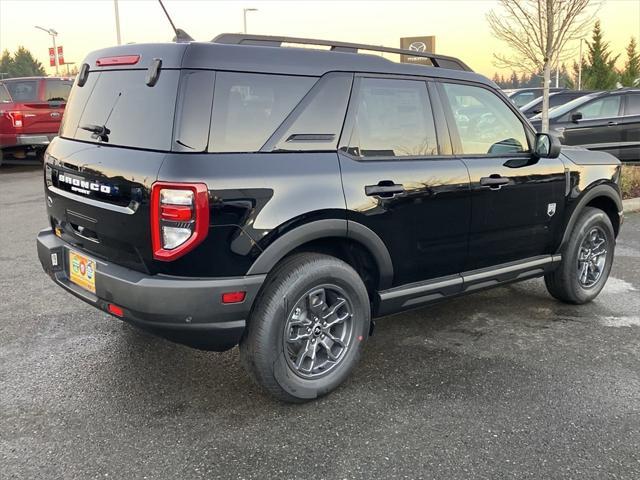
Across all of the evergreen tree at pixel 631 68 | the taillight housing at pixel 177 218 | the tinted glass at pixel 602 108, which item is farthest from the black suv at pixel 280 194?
the evergreen tree at pixel 631 68

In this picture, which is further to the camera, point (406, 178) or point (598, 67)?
point (598, 67)

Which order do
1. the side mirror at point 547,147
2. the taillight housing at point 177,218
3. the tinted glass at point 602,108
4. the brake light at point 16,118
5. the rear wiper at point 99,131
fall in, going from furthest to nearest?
the brake light at point 16,118 < the tinted glass at point 602,108 < the side mirror at point 547,147 < the rear wiper at point 99,131 < the taillight housing at point 177,218

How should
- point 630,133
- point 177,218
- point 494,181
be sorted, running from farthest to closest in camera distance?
point 630,133, point 494,181, point 177,218

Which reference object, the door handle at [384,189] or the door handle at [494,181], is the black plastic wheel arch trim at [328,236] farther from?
the door handle at [494,181]

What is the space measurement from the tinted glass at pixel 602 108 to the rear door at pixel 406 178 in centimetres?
881

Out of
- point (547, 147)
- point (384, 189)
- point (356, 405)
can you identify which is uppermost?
point (547, 147)

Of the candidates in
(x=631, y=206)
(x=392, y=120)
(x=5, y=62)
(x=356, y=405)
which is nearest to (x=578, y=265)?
(x=392, y=120)

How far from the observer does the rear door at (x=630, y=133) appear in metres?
11.0

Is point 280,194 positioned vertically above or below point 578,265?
above

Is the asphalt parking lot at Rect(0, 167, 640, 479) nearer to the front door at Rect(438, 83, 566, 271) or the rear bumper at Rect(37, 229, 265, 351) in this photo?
the rear bumper at Rect(37, 229, 265, 351)

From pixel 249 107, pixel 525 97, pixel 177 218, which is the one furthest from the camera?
pixel 525 97

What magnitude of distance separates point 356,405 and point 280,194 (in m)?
1.20

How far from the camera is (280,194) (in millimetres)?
2850

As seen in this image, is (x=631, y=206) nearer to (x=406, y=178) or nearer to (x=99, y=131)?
(x=406, y=178)
